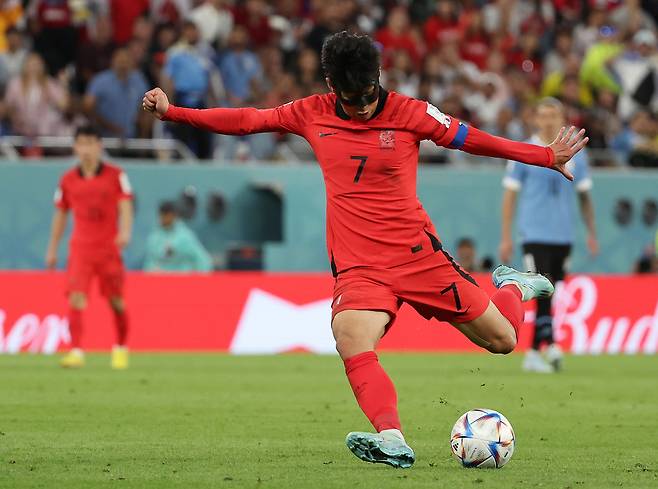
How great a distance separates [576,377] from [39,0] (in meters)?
10.3

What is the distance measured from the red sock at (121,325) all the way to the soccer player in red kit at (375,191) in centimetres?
813

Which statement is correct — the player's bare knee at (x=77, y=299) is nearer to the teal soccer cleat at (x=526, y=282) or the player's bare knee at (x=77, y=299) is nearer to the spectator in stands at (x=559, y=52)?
the teal soccer cleat at (x=526, y=282)

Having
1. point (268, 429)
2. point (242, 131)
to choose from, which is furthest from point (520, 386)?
point (242, 131)

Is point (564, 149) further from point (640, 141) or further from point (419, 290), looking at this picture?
point (640, 141)

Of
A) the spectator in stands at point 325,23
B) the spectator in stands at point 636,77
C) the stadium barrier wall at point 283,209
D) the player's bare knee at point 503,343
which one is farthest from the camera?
the spectator in stands at point 636,77

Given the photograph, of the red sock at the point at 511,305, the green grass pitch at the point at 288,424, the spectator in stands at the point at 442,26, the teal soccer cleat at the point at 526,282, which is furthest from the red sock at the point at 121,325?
the spectator in stands at the point at 442,26

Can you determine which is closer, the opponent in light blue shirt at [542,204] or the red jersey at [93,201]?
the opponent in light blue shirt at [542,204]

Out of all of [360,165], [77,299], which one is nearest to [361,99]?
[360,165]

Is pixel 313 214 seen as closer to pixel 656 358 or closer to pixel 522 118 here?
pixel 522 118

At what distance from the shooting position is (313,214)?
873 inches

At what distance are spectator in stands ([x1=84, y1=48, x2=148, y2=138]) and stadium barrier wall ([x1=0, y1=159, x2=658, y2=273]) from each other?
663mm

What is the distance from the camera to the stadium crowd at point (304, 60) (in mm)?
20844

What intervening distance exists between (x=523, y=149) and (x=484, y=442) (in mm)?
1594

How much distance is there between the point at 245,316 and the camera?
19469 millimetres
